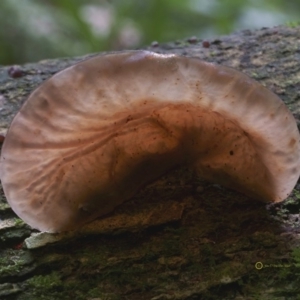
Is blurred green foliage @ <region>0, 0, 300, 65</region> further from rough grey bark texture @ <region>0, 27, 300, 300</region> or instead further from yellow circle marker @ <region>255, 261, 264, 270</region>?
yellow circle marker @ <region>255, 261, 264, 270</region>

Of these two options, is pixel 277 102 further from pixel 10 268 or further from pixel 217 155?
pixel 10 268

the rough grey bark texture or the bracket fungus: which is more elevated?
the bracket fungus

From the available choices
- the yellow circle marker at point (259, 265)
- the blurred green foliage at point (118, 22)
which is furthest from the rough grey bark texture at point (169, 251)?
the blurred green foliage at point (118, 22)

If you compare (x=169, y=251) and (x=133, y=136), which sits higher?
(x=133, y=136)

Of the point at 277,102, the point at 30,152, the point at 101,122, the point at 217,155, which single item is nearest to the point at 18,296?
the point at 30,152

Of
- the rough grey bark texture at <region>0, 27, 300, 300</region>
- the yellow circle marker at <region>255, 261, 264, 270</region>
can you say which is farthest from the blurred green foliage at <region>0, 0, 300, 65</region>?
the yellow circle marker at <region>255, 261, 264, 270</region>

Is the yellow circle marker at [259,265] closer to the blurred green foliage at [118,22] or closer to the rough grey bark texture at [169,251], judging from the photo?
the rough grey bark texture at [169,251]

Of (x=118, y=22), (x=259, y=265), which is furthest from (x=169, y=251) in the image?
(x=118, y=22)

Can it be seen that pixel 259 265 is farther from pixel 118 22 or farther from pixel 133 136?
pixel 118 22
